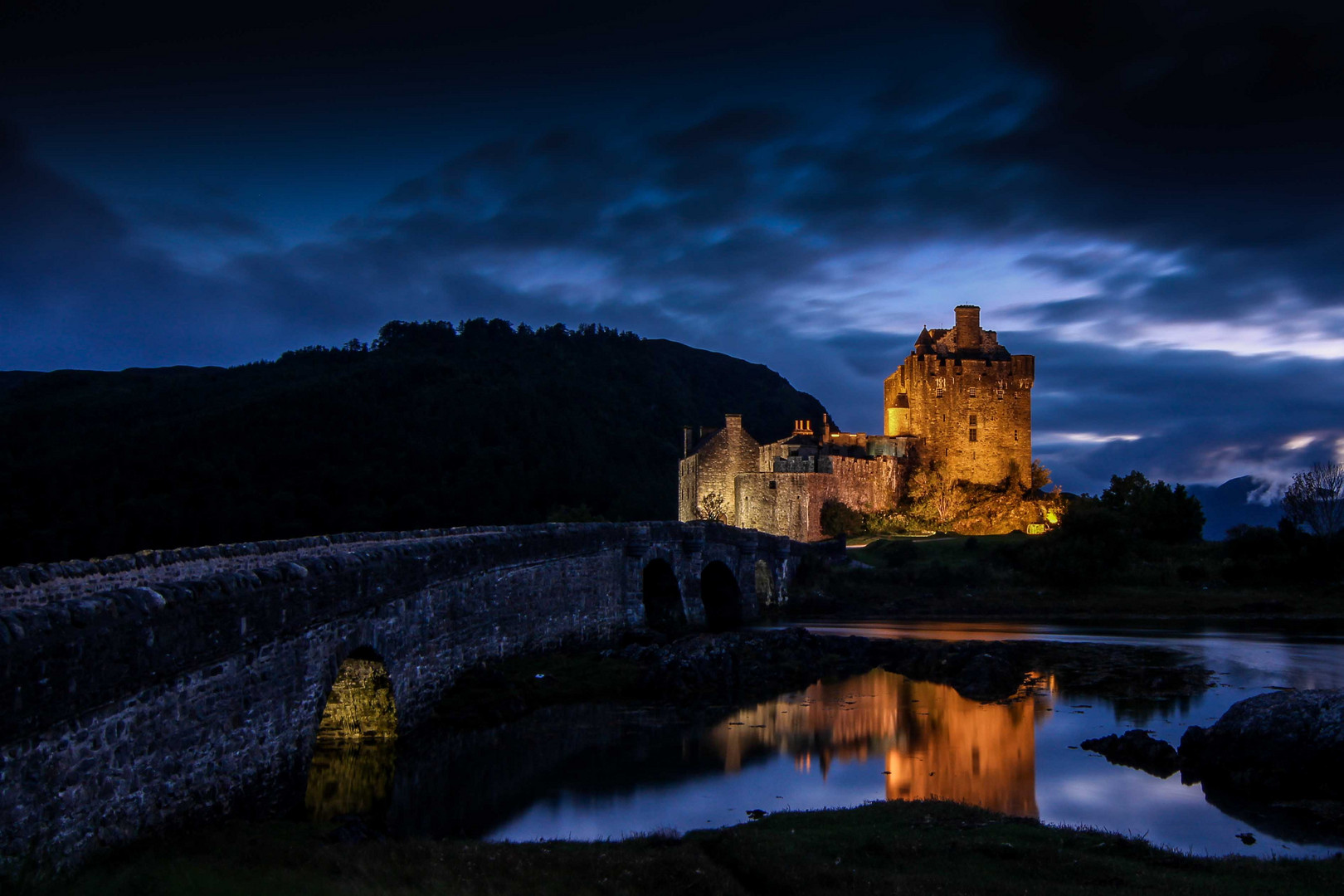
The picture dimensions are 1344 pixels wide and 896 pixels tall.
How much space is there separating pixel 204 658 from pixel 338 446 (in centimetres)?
6273

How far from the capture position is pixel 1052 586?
45.9 m

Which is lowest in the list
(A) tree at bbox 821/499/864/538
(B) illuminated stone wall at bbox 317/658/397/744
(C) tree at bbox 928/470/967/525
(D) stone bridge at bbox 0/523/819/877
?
(B) illuminated stone wall at bbox 317/658/397/744

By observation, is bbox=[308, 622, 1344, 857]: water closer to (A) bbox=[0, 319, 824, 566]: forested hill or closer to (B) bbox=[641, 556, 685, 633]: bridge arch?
(B) bbox=[641, 556, 685, 633]: bridge arch

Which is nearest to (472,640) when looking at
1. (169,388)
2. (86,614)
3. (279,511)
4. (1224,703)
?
(86,614)

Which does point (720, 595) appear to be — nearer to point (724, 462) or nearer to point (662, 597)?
point (662, 597)

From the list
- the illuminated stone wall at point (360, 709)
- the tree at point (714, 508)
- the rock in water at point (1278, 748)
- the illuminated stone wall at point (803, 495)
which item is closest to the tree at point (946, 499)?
the illuminated stone wall at point (803, 495)

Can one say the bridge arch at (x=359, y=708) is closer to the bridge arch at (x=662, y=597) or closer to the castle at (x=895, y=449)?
the bridge arch at (x=662, y=597)

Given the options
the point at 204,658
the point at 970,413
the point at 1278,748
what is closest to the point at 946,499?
the point at 970,413

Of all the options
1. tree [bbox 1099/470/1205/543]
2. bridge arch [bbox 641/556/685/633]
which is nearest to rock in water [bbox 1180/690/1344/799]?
A: bridge arch [bbox 641/556/685/633]

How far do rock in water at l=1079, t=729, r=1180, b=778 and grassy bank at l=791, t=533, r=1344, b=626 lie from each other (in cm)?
2411

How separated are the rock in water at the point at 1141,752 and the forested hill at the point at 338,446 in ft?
133

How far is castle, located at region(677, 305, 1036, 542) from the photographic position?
56719mm

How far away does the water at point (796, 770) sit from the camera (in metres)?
13.7

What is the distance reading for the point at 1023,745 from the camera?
18609 mm
